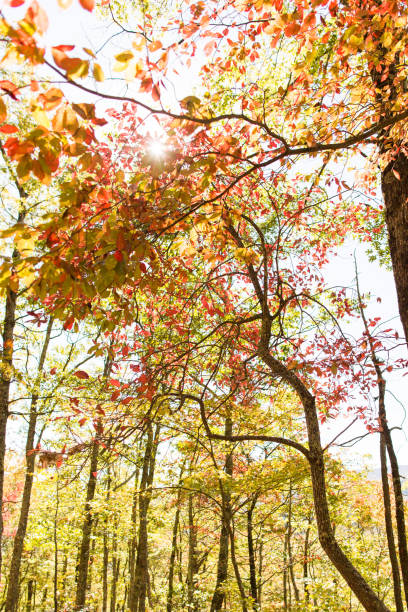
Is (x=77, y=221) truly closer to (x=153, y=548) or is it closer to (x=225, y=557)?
(x=225, y=557)

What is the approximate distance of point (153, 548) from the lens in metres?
17.2

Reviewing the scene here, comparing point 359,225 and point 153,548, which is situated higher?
point 359,225

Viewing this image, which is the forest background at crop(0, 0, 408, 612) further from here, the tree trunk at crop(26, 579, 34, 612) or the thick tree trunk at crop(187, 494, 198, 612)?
the tree trunk at crop(26, 579, 34, 612)

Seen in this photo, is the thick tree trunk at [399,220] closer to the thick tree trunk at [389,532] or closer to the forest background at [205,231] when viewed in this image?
the forest background at [205,231]

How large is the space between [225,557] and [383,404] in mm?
5310

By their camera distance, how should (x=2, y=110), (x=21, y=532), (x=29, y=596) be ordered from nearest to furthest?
1. (x=2, y=110)
2. (x=21, y=532)
3. (x=29, y=596)

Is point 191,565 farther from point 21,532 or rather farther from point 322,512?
point 322,512

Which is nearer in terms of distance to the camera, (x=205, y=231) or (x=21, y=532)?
(x=205, y=231)

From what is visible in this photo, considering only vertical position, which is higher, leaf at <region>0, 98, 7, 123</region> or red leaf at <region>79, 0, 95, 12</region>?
red leaf at <region>79, 0, 95, 12</region>

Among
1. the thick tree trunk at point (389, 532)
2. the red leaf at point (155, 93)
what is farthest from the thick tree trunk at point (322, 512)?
the thick tree trunk at point (389, 532)

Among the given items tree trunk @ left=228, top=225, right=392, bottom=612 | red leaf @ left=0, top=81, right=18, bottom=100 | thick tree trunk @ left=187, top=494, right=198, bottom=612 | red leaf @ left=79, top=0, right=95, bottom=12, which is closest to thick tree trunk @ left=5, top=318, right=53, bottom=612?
thick tree trunk @ left=187, top=494, right=198, bottom=612

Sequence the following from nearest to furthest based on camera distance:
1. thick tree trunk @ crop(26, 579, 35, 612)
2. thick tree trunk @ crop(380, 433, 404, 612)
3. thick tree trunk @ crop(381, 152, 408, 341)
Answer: thick tree trunk @ crop(381, 152, 408, 341), thick tree trunk @ crop(380, 433, 404, 612), thick tree trunk @ crop(26, 579, 35, 612)

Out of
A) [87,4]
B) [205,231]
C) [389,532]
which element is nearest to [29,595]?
[389,532]

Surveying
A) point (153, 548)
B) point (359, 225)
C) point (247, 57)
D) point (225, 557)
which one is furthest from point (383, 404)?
point (153, 548)
